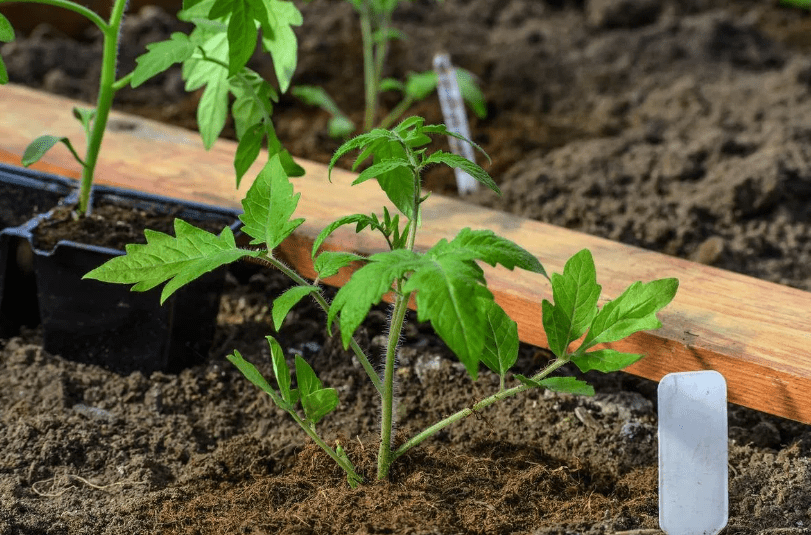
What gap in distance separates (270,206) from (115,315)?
0.66 meters

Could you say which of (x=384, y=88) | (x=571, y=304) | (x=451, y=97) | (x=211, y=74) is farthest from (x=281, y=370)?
(x=384, y=88)

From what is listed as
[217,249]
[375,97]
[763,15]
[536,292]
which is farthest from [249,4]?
[763,15]

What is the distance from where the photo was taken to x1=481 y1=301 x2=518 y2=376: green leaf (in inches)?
65.7

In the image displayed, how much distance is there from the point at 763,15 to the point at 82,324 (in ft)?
13.2

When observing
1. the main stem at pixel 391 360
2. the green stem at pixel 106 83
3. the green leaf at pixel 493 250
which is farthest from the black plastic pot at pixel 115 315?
the green leaf at pixel 493 250

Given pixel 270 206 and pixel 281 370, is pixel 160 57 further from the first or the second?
pixel 281 370

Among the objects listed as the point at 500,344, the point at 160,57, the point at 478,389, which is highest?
the point at 160,57

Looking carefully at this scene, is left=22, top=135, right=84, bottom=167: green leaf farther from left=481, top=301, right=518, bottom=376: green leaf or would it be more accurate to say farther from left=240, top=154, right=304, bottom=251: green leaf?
left=481, top=301, right=518, bottom=376: green leaf

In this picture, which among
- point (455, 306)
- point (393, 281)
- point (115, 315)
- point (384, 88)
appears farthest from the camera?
point (384, 88)

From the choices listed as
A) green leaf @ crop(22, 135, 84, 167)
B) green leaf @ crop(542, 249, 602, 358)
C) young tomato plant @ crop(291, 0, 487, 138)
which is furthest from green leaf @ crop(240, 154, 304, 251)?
young tomato plant @ crop(291, 0, 487, 138)

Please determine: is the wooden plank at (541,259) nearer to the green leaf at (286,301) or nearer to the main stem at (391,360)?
the main stem at (391,360)

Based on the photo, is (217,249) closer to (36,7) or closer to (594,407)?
(594,407)

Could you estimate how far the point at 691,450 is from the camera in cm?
162

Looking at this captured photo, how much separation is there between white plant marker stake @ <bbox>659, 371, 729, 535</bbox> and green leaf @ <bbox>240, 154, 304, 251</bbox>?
0.68 m
